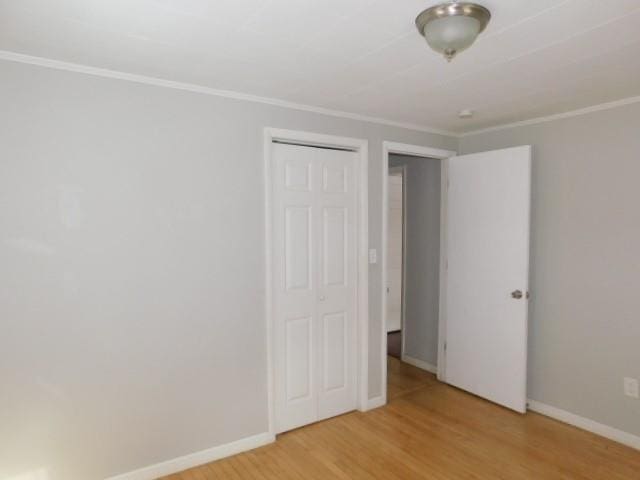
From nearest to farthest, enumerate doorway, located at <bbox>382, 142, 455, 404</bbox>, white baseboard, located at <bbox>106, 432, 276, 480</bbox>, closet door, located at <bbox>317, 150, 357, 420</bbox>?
1. white baseboard, located at <bbox>106, 432, 276, 480</bbox>
2. closet door, located at <bbox>317, 150, 357, 420</bbox>
3. doorway, located at <bbox>382, 142, 455, 404</bbox>

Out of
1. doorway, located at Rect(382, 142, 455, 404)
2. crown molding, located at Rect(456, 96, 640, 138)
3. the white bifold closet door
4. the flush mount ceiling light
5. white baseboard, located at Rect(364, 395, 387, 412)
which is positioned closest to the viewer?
the flush mount ceiling light

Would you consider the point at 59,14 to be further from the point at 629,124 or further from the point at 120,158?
the point at 629,124

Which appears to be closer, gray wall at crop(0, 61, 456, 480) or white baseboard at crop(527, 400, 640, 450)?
gray wall at crop(0, 61, 456, 480)

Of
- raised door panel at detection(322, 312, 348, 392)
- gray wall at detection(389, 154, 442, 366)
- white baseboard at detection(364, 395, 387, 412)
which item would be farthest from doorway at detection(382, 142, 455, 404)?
raised door panel at detection(322, 312, 348, 392)

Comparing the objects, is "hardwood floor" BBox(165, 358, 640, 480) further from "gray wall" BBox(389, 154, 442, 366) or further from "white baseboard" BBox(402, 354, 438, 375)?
"gray wall" BBox(389, 154, 442, 366)

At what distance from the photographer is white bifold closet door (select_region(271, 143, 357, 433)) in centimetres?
289

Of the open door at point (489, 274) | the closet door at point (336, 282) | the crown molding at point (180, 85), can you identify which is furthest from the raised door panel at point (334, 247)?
the open door at point (489, 274)

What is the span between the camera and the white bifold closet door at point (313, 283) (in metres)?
2.89

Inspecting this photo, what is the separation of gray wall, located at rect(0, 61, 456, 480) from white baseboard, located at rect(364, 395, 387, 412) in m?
0.95

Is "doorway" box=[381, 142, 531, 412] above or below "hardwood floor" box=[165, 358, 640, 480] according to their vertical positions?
above

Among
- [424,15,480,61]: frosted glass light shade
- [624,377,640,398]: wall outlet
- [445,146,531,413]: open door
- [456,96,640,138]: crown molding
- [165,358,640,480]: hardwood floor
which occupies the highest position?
[456,96,640,138]: crown molding

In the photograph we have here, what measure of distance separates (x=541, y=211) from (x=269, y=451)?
270 cm

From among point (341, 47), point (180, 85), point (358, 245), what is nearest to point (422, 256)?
point (358, 245)

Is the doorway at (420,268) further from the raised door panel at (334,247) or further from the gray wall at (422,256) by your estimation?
the raised door panel at (334,247)
